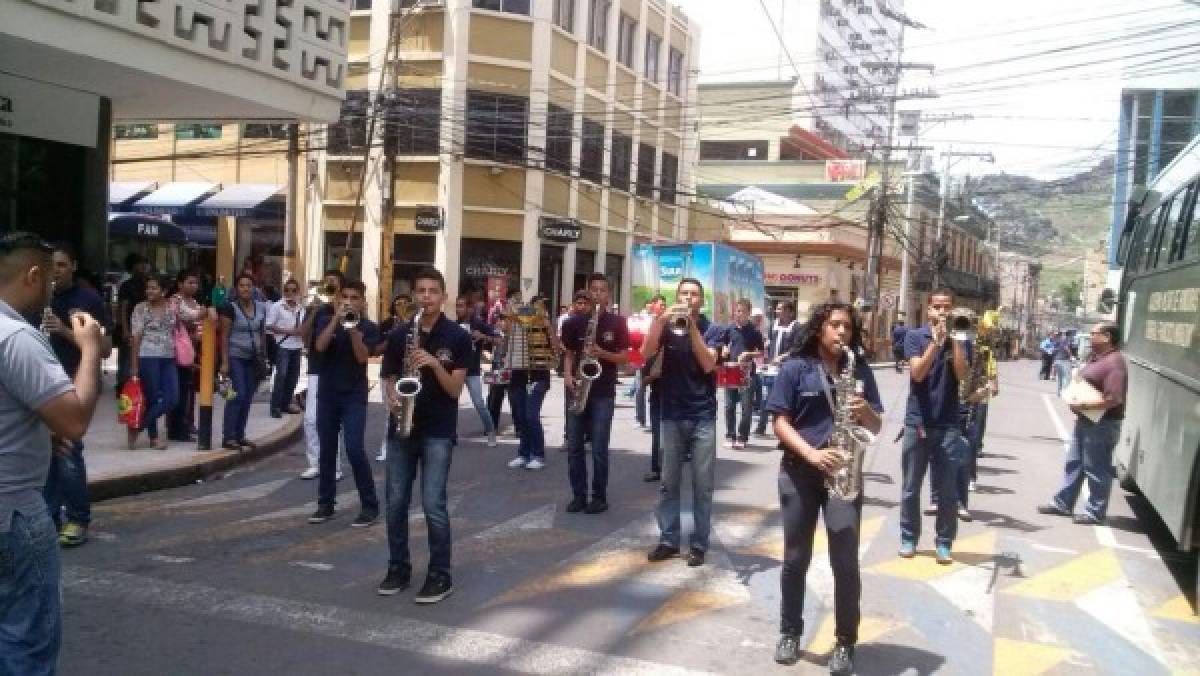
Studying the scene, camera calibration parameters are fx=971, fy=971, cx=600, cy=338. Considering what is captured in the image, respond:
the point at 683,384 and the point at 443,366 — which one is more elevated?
the point at 443,366

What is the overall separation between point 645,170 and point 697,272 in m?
10.8

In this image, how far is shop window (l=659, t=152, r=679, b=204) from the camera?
36406 millimetres

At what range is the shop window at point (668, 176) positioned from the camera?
119ft

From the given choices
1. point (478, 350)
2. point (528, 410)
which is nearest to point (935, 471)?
point (528, 410)

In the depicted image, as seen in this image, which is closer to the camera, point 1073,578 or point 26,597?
point 26,597

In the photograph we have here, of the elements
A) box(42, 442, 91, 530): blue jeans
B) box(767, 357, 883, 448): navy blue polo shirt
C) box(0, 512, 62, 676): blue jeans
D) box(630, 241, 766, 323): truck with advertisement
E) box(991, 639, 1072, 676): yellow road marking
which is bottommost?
box(991, 639, 1072, 676): yellow road marking

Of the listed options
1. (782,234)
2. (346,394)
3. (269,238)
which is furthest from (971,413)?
(782,234)

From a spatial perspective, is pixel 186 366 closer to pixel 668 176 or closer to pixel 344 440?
pixel 344 440

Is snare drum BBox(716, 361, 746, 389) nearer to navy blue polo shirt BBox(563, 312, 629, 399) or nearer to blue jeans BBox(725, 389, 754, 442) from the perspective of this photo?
blue jeans BBox(725, 389, 754, 442)

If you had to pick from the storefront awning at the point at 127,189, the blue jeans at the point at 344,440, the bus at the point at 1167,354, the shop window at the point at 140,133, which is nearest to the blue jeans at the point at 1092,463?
the bus at the point at 1167,354

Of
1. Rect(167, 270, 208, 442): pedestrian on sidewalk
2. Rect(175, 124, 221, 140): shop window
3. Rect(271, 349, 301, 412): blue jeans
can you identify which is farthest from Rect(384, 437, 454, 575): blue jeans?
Rect(175, 124, 221, 140): shop window

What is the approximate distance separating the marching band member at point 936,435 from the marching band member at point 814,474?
2.31 metres

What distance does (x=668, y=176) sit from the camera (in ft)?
121

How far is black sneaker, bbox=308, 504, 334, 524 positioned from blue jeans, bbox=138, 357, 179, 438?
9.87 ft
